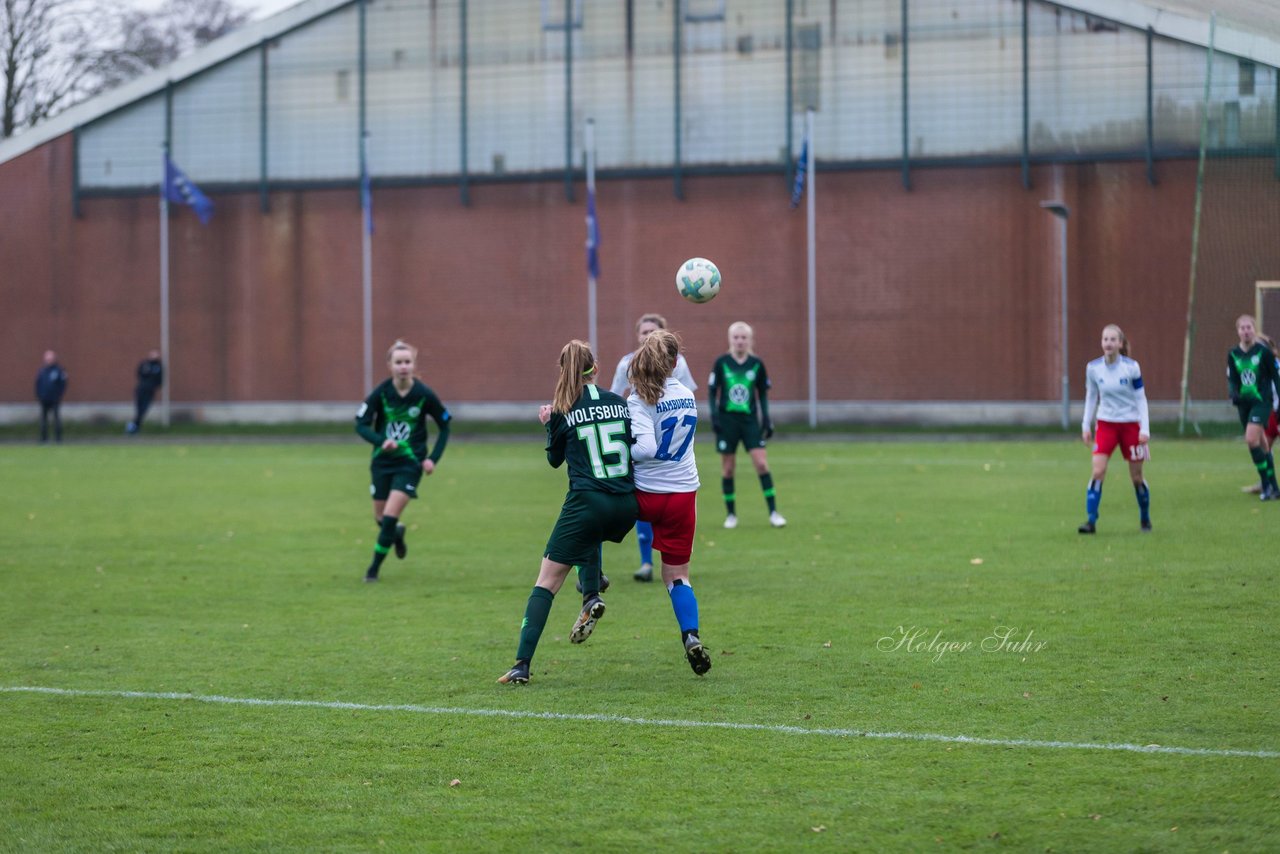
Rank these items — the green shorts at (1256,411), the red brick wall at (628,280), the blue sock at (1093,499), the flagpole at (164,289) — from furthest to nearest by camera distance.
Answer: the flagpole at (164,289) < the red brick wall at (628,280) < the green shorts at (1256,411) < the blue sock at (1093,499)

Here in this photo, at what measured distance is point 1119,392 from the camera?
Answer: 15305 millimetres

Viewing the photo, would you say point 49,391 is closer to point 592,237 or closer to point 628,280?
point 592,237

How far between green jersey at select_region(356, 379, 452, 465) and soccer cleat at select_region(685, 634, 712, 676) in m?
5.32

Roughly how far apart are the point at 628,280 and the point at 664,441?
3186 cm

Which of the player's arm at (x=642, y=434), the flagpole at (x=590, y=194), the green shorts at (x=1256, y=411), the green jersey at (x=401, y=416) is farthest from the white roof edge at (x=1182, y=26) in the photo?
the player's arm at (x=642, y=434)

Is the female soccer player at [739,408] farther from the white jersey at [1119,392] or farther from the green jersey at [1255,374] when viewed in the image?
the green jersey at [1255,374]

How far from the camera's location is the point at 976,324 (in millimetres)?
38219

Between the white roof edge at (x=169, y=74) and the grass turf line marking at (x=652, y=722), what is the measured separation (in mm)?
36200

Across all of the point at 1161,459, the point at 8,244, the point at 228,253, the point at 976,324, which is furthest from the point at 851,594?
the point at 8,244

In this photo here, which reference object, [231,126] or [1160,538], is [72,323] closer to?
[231,126]

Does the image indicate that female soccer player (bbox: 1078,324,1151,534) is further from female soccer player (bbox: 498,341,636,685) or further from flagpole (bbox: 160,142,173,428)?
flagpole (bbox: 160,142,173,428)

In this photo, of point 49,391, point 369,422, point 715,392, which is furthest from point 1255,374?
point 49,391

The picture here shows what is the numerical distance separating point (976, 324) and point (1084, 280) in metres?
2.85

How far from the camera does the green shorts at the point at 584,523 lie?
857 centimetres
